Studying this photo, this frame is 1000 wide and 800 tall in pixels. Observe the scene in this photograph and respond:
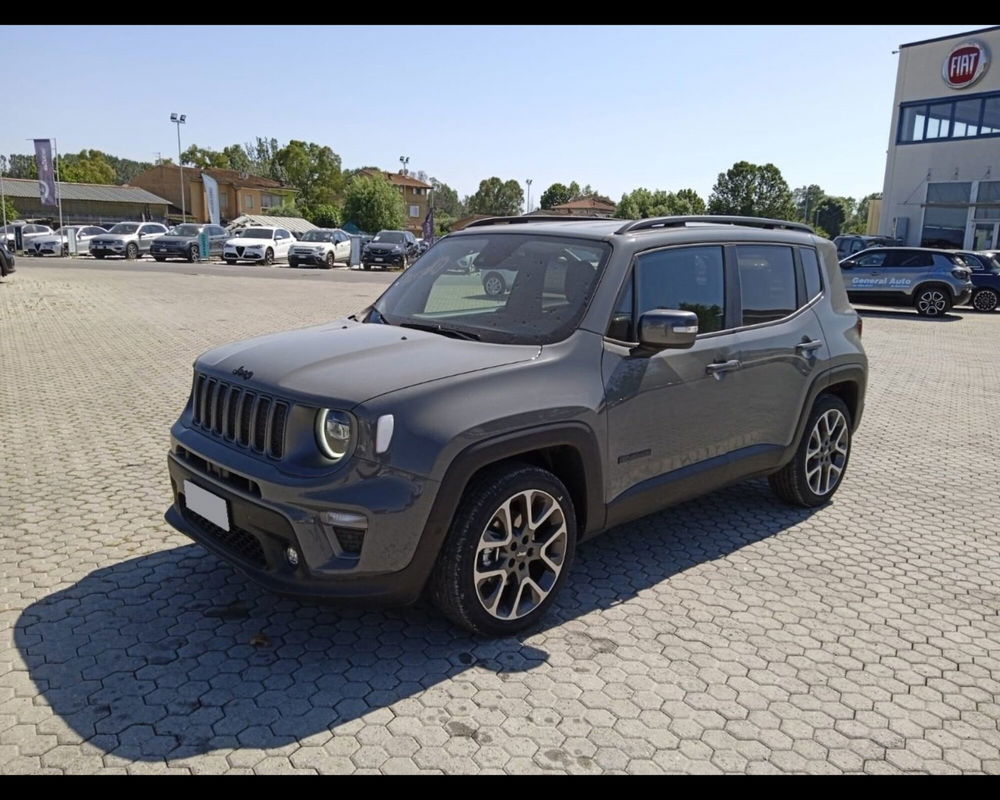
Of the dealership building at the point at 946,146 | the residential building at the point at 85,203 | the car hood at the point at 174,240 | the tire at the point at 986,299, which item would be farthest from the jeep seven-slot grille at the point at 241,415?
the residential building at the point at 85,203

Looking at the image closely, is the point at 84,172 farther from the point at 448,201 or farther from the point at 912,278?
the point at 912,278

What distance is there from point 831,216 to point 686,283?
131422 mm

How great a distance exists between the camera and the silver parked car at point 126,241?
125 feet

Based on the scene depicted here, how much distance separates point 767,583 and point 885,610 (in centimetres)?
59

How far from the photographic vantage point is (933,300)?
20.0 meters

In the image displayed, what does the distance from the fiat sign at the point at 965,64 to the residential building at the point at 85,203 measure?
72.8 meters

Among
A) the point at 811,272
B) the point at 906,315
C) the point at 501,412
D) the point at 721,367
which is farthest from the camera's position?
the point at 906,315

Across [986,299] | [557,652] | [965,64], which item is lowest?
[557,652]

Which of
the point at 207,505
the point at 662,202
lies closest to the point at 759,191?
the point at 662,202

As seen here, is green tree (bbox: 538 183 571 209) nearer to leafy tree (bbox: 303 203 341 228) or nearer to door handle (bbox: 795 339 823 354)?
leafy tree (bbox: 303 203 341 228)

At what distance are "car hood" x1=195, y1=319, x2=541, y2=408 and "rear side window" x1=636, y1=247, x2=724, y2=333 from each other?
80cm

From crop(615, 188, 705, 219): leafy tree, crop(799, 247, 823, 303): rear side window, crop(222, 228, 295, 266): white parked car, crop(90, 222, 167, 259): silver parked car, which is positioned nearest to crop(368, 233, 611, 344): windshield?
crop(799, 247, 823, 303): rear side window

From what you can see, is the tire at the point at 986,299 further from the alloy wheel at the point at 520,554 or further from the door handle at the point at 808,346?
the alloy wheel at the point at 520,554
